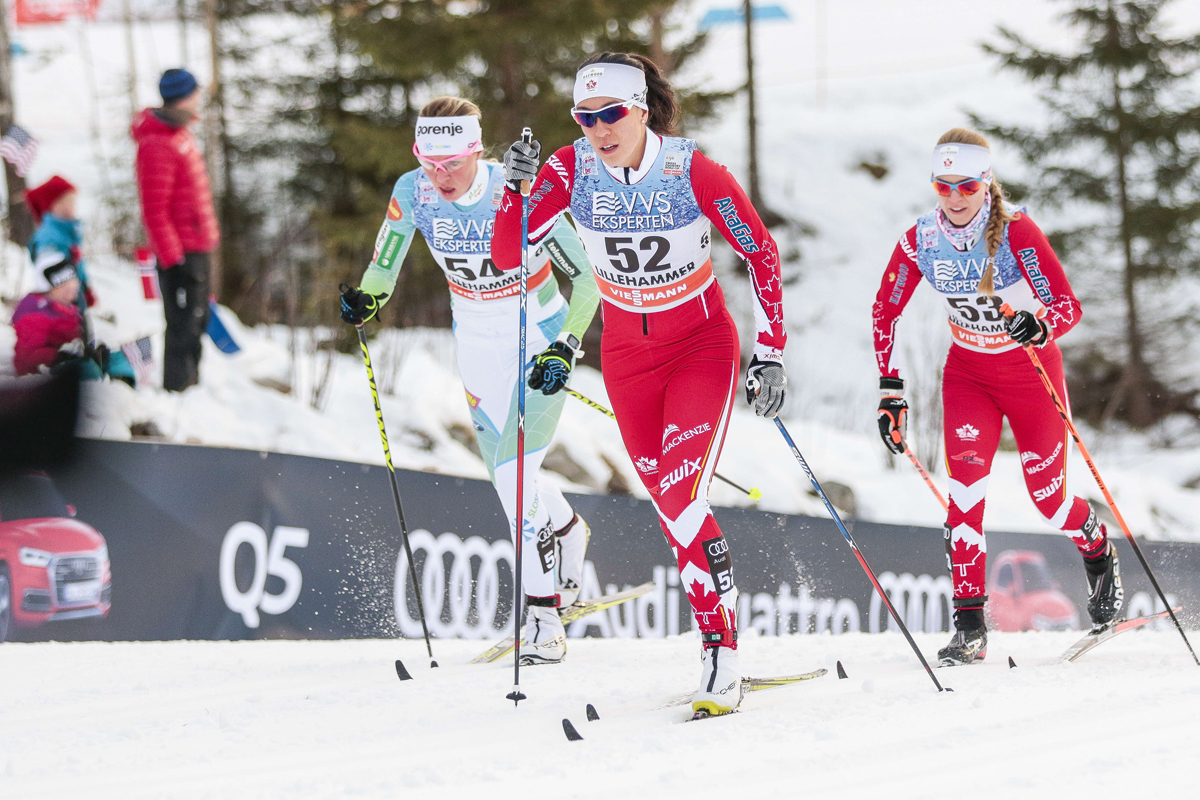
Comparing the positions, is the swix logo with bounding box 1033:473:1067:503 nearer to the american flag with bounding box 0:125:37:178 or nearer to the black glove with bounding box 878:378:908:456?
the black glove with bounding box 878:378:908:456

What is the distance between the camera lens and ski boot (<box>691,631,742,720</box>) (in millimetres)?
3342

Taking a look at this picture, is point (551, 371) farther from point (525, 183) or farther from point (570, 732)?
point (570, 732)

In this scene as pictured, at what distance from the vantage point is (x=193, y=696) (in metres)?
3.84

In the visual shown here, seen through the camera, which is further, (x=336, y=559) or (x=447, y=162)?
(x=336, y=559)

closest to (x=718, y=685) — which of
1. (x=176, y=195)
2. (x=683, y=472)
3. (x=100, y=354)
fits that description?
(x=683, y=472)

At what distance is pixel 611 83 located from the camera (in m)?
3.52

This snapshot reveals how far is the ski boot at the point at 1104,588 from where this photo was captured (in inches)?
197

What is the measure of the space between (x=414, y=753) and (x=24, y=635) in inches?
107

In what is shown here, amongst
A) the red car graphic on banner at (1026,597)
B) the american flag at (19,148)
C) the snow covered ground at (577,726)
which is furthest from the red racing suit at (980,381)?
the american flag at (19,148)

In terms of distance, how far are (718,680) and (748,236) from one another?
1.43 metres

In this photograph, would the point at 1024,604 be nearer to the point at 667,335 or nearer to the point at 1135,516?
the point at 1135,516

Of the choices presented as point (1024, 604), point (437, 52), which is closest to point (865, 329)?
point (437, 52)

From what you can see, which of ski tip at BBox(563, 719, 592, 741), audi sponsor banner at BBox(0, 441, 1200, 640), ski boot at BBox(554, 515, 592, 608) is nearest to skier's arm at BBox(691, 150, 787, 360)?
audi sponsor banner at BBox(0, 441, 1200, 640)

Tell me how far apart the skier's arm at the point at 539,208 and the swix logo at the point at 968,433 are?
2.13 meters
